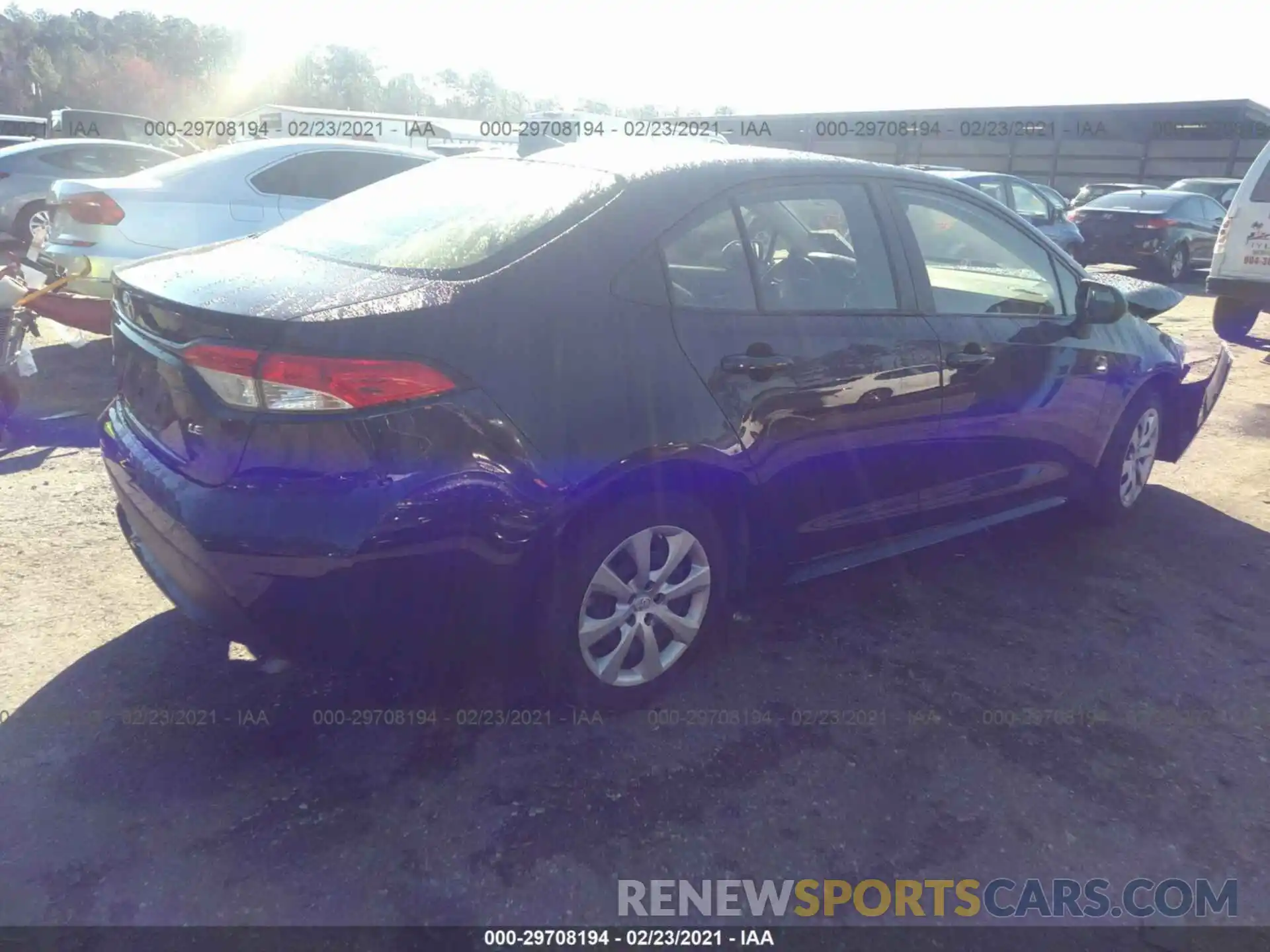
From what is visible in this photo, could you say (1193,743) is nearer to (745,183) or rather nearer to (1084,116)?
(745,183)

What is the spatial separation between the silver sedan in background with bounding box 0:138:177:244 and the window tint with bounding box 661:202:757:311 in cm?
1126

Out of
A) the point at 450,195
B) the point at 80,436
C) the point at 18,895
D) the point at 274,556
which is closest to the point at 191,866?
the point at 18,895

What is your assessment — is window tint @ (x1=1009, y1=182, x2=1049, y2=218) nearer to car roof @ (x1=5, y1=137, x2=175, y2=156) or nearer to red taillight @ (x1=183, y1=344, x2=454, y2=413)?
car roof @ (x1=5, y1=137, x2=175, y2=156)

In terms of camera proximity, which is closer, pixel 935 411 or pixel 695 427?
pixel 695 427

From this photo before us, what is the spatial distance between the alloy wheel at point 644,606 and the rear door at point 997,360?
3.72 ft

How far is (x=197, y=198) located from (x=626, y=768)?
5.64m

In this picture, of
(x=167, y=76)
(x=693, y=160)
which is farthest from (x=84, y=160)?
(x=167, y=76)

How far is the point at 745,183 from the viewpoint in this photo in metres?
3.15

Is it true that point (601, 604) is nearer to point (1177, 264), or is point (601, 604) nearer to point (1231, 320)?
point (1231, 320)

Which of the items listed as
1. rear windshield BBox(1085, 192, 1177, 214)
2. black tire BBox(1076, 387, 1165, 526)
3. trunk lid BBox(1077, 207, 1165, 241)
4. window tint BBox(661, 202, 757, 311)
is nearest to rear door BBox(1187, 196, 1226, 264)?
rear windshield BBox(1085, 192, 1177, 214)

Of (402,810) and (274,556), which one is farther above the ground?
(274,556)

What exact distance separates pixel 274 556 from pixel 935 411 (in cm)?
231

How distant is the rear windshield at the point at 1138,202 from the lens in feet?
50.0

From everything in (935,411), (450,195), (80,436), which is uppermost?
(450,195)
